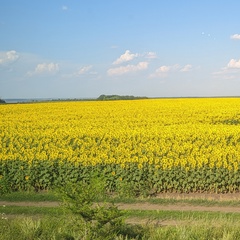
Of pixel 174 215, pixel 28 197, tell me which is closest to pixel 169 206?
pixel 174 215

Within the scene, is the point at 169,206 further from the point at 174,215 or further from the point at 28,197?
the point at 28,197

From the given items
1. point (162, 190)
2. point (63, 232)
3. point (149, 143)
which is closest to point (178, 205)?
point (162, 190)

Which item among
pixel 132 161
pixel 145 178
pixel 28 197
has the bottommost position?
pixel 28 197

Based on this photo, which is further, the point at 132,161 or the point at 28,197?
the point at 132,161

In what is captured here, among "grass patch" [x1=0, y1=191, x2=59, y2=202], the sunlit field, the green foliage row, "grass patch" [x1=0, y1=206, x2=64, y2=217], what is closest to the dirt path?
"grass patch" [x1=0, y1=191, x2=59, y2=202]

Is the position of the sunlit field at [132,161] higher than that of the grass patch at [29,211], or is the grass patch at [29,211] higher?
the sunlit field at [132,161]

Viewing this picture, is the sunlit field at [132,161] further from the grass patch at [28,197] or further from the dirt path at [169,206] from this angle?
the dirt path at [169,206]

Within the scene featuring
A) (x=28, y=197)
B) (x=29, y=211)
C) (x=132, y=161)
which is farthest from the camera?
(x=132, y=161)

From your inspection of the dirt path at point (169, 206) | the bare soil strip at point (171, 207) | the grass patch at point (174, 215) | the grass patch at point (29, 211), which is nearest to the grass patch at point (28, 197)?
the dirt path at point (169, 206)

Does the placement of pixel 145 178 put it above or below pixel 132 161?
below

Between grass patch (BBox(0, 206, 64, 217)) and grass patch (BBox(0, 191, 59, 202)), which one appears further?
grass patch (BBox(0, 191, 59, 202))

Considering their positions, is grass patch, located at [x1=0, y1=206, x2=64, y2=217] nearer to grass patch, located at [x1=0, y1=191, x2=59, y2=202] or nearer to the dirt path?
the dirt path

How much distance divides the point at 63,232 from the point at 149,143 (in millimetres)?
10077

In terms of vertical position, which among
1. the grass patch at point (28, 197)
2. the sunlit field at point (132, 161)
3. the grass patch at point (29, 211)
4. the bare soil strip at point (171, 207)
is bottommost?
the bare soil strip at point (171, 207)
